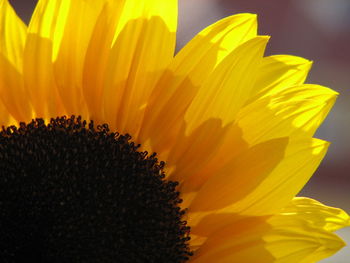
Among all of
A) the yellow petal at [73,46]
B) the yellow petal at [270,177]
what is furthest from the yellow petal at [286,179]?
the yellow petal at [73,46]

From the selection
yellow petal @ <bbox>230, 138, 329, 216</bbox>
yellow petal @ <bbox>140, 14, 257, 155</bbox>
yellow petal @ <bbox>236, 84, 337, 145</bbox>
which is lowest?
yellow petal @ <bbox>230, 138, 329, 216</bbox>

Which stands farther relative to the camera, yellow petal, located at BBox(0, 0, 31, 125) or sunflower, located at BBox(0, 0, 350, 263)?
yellow petal, located at BBox(0, 0, 31, 125)

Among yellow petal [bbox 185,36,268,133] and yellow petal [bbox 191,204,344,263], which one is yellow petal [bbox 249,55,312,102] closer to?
yellow petal [bbox 185,36,268,133]

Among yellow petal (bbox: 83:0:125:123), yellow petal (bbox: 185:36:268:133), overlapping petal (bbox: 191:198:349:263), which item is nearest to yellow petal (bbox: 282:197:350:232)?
overlapping petal (bbox: 191:198:349:263)

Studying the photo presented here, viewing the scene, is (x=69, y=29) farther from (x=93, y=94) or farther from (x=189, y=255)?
(x=189, y=255)

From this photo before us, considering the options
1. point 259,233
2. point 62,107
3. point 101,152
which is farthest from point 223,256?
point 62,107

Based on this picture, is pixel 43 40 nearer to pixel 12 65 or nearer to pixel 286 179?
pixel 12 65
